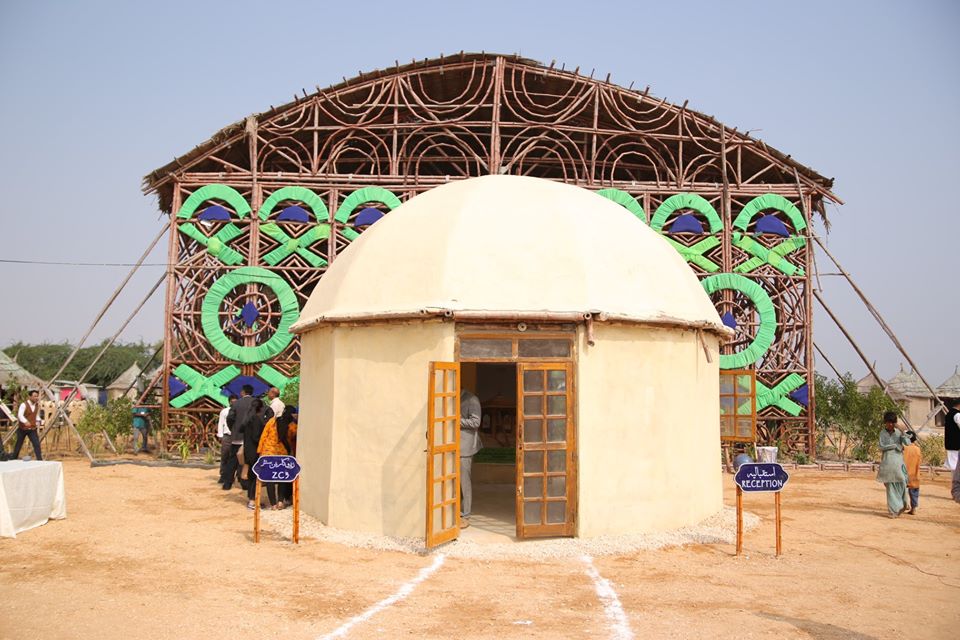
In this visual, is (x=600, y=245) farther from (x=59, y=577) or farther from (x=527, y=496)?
(x=59, y=577)

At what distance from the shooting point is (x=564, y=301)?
9375 millimetres

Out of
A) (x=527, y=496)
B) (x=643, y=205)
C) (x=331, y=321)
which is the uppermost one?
(x=643, y=205)

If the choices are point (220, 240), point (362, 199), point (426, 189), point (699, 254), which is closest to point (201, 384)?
point (220, 240)

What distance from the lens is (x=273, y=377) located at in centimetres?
1866

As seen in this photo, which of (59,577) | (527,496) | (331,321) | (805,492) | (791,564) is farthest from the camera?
(805,492)

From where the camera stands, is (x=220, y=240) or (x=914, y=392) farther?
(x=914, y=392)

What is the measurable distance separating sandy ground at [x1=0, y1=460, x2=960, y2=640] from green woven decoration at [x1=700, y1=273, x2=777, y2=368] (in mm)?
8471

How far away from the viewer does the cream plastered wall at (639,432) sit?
9.32 m

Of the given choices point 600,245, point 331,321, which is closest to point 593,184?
point 600,245

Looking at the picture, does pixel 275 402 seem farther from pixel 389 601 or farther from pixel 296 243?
pixel 296 243

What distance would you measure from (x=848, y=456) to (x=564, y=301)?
14430mm

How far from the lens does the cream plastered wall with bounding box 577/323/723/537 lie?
367 inches

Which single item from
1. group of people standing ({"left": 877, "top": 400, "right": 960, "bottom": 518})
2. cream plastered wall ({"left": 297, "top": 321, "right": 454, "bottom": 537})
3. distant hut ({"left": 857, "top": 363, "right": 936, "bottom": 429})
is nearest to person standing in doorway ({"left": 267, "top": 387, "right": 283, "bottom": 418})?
cream plastered wall ({"left": 297, "top": 321, "right": 454, "bottom": 537})

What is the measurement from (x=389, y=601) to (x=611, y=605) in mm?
1953
